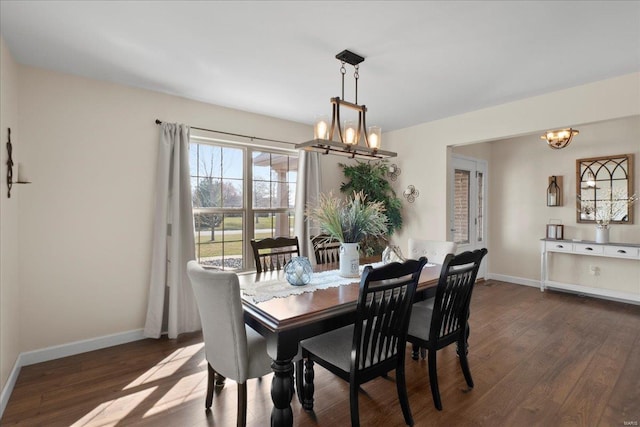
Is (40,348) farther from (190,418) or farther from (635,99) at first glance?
(635,99)

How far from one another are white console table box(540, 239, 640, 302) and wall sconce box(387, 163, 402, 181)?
2488 mm

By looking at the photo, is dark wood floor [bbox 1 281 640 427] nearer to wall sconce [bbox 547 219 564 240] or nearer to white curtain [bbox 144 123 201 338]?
white curtain [bbox 144 123 201 338]

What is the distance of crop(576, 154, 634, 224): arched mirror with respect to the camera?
4.21 m

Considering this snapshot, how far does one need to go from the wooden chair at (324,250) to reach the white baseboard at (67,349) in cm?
197

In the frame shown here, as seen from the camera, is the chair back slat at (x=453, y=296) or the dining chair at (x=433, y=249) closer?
the chair back slat at (x=453, y=296)

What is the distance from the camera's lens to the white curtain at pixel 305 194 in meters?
4.20

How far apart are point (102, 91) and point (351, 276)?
289cm

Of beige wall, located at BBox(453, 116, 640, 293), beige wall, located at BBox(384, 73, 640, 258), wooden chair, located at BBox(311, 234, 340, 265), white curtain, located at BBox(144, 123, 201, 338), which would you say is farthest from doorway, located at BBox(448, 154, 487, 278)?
white curtain, located at BBox(144, 123, 201, 338)

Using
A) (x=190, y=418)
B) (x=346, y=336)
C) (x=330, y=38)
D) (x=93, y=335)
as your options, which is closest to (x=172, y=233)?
(x=93, y=335)

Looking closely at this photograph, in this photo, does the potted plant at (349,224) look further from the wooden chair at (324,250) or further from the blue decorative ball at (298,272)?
the wooden chair at (324,250)

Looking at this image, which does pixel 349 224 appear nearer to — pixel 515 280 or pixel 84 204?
pixel 84 204

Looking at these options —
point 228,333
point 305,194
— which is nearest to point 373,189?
point 305,194

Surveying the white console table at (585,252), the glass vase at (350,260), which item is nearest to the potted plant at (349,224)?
the glass vase at (350,260)

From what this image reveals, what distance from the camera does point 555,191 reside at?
4.86m
